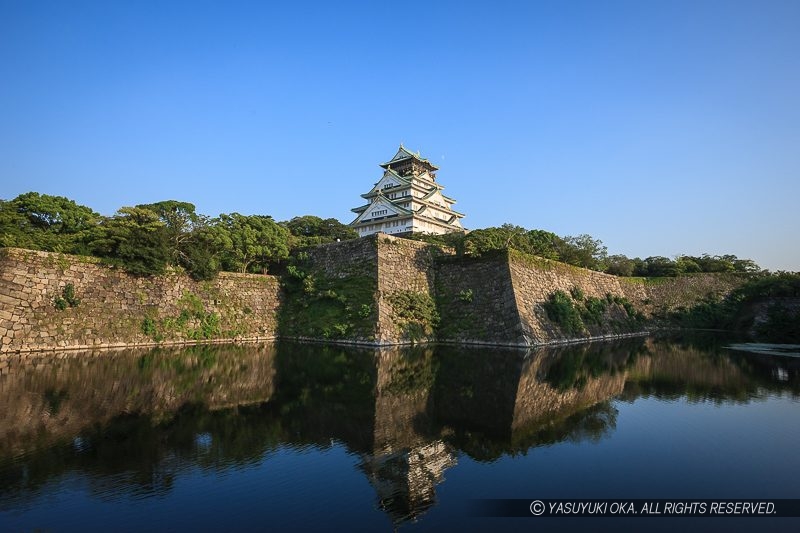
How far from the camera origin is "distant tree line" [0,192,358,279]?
19781 mm

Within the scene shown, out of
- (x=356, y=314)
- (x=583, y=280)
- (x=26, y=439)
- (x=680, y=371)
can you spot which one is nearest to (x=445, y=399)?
(x=26, y=439)

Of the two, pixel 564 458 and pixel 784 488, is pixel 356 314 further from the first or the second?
pixel 784 488

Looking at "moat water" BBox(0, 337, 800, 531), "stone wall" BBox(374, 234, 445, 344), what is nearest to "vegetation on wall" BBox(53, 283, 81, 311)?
"moat water" BBox(0, 337, 800, 531)

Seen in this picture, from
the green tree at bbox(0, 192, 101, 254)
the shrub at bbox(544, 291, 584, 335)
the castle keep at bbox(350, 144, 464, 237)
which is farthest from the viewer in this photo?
the castle keep at bbox(350, 144, 464, 237)

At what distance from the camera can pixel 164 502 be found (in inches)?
204

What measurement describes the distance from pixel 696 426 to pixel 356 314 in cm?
1626

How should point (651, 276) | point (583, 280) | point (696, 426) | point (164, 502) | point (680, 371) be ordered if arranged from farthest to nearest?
1. point (651, 276)
2. point (583, 280)
3. point (680, 371)
4. point (696, 426)
5. point (164, 502)

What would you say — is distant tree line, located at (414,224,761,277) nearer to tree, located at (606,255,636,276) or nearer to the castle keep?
tree, located at (606,255,636,276)

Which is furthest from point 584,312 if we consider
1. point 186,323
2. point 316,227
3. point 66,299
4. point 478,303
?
point 316,227

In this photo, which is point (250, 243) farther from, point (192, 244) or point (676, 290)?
point (676, 290)

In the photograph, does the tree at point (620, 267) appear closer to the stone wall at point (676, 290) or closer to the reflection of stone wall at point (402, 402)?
the stone wall at point (676, 290)

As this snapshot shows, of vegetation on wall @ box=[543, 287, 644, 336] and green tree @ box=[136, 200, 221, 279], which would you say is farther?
vegetation on wall @ box=[543, 287, 644, 336]

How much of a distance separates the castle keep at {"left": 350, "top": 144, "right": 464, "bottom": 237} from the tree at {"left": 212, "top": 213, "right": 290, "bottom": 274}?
17598 mm

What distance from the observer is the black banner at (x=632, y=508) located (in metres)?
5.33
